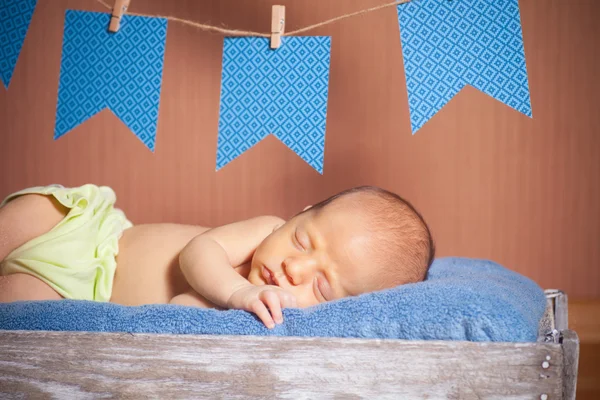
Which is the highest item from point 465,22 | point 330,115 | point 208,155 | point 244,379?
point 465,22

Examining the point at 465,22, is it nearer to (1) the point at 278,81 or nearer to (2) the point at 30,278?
(1) the point at 278,81

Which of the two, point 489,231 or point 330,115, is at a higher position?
point 330,115

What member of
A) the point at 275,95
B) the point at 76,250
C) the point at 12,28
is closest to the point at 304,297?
the point at 76,250

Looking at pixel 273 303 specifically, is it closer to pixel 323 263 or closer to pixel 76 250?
pixel 323 263

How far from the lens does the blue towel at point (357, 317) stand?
32.7 inches

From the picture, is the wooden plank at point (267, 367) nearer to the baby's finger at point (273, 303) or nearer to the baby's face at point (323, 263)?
the baby's finger at point (273, 303)

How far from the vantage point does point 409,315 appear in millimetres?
853

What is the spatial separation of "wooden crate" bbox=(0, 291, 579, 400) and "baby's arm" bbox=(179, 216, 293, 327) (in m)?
0.09

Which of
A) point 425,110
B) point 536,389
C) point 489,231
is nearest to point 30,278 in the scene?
point 536,389

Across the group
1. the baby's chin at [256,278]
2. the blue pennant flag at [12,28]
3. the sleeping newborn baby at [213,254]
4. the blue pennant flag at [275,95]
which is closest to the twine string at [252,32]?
the blue pennant flag at [275,95]

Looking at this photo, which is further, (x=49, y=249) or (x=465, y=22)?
(x=465, y=22)

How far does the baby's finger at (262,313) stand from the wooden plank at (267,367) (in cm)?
4

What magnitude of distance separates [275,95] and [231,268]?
0.84 m

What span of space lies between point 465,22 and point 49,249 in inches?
51.9
